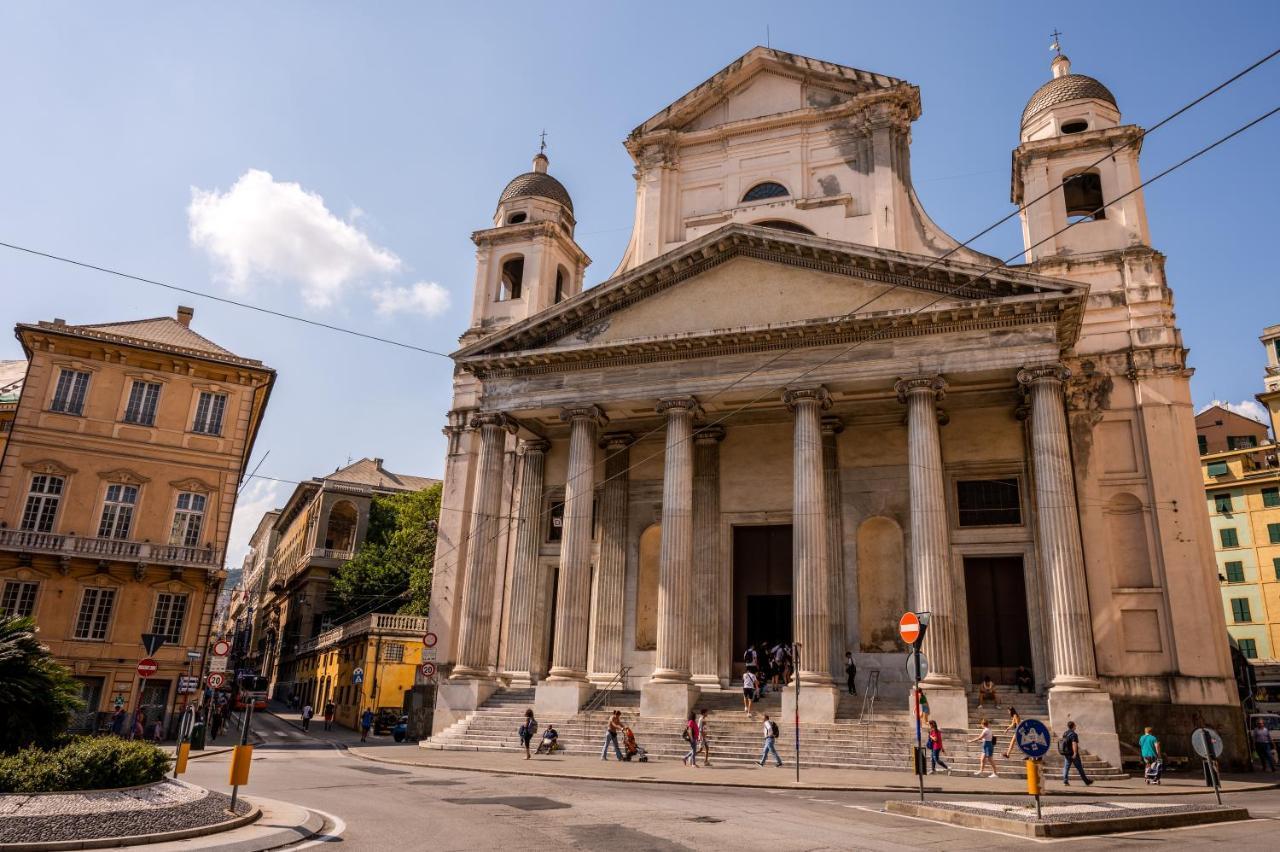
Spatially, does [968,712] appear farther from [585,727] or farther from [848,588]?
[585,727]

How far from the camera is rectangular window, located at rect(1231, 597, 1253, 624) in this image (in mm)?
48281

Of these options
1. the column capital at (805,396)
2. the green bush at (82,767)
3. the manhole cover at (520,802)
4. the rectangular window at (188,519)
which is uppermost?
the column capital at (805,396)

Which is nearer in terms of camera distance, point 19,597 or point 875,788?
point 875,788

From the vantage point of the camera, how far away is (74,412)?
3144 cm

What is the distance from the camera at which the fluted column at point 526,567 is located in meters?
25.9

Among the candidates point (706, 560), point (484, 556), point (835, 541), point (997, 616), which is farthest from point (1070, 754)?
point (484, 556)

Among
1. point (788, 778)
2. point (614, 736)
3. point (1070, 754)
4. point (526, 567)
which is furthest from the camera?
point (526, 567)

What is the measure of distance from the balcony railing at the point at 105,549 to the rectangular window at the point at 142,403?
4.54 metres

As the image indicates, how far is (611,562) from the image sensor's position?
2789 centimetres

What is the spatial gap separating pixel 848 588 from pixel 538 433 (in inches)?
430

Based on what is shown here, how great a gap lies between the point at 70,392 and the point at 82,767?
85.2 feet

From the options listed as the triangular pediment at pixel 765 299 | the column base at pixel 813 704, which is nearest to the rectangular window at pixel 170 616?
the triangular pediment at pixel 765 299

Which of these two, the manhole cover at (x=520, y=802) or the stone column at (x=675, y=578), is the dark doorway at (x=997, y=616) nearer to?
the stone column at (x=675, y=578)

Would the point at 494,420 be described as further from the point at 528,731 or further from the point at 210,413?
the point at 210,413
